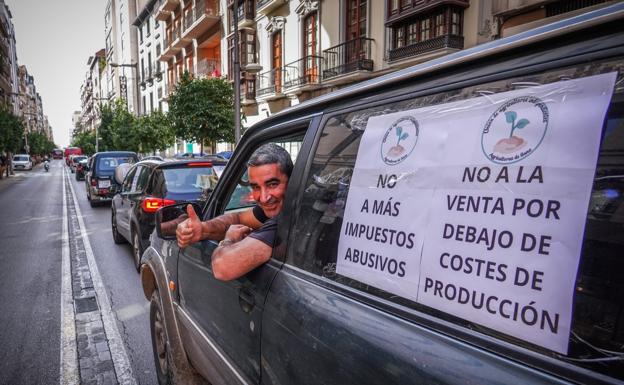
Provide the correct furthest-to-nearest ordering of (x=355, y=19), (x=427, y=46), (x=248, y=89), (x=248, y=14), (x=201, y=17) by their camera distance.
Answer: (x=201, y=17) → (x=248, y=89) → (x=248, y=14) → (x=355, y=19) → (x=427, y=46)

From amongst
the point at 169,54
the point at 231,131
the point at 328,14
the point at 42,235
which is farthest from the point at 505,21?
the point at 169,54

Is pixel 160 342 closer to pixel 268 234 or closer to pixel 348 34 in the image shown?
pixel 268 234

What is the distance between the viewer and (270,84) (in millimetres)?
20266

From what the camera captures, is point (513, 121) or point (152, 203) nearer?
point (513, 121)

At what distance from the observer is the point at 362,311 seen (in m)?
1.18

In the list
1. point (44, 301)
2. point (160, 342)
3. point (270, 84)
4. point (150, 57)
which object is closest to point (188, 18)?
point (270, 84)

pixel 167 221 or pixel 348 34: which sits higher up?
pixel 348 34

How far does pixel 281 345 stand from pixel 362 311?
0.40m

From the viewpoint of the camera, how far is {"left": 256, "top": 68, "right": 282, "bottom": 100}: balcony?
19.1 meters

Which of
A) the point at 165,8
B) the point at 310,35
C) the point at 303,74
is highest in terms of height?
the point at 165,8

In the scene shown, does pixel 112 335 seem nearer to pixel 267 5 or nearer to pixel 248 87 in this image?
pixel 267 5

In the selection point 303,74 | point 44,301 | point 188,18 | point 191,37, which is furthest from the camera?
point 191,37

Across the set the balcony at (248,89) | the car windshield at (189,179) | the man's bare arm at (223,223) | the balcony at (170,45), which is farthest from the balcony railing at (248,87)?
the man's bare arm at (223,223)

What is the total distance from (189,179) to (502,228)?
5.70m
